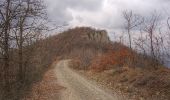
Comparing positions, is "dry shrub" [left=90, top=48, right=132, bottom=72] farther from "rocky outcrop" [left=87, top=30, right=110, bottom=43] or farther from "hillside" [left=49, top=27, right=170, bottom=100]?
"rocky outcrop" [left=87, top=30, right=110, bottom=43]

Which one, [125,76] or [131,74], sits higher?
[131,74]

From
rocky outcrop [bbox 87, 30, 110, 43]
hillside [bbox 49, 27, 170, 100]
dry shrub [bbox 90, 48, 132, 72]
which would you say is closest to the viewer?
hillside [bbox 49, 27, 170, 100]

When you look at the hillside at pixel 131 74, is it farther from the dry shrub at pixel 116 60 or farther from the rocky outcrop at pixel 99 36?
the rocky outcrop at pixel 99 36

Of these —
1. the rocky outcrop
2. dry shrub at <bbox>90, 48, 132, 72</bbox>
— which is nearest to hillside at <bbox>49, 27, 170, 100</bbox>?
dry shrub at <bbox>90, 48, 132, 72</bbox>

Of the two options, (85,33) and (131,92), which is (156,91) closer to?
(131,92)

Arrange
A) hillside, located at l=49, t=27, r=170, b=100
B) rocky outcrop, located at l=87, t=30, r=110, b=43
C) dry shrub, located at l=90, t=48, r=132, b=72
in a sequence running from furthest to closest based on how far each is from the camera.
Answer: rocky outcrop, located at l=87, t=30, r=110, b=43 < dry shrub, located at l=90, t=48, r=132, b=72 < hillside, located at l=49, t=27, r=170, b=100

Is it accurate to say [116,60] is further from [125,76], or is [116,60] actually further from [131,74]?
[131,74]

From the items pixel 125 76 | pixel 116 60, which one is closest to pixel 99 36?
pixel 116 60

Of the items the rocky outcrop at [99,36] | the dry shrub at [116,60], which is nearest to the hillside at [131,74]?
the dry shrub at [116,60]

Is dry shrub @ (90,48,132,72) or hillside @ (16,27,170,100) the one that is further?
dry shrub @ (90,48,132,72)

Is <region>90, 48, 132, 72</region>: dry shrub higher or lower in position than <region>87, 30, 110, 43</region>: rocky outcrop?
lower

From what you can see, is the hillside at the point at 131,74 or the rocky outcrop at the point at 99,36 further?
the rocky outcrop at the point at 99,36

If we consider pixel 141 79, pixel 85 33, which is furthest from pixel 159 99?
pixel 85 33

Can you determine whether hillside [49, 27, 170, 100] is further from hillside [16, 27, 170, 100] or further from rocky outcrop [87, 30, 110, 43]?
rocky outcrop [87, 30, 110, 43]
